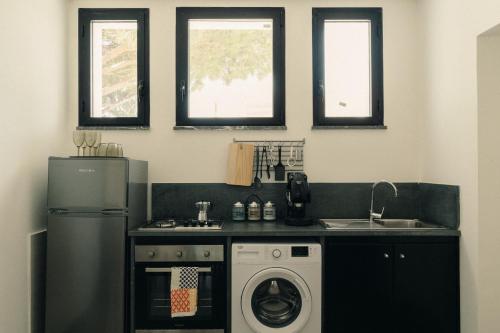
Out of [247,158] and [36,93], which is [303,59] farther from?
[36,93]

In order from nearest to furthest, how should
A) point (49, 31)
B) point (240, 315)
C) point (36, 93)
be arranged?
point (240, 315) → point (36, 93) → point (49, 31)

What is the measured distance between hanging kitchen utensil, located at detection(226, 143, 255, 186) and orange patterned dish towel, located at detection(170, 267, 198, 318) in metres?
0.87

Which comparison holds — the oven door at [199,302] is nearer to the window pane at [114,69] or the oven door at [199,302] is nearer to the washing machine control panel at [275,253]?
the washing machine control panel at [275,253]

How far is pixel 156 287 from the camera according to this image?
8.21 feet

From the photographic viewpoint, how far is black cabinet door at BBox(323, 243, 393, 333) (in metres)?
2.46

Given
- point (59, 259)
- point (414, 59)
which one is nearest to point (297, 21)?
point (414, 59)

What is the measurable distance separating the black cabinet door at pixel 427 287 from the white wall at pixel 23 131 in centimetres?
245

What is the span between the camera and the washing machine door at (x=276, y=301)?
2383mm

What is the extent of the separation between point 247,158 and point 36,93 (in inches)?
62.9

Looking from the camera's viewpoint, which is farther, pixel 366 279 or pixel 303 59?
pixel 303 59

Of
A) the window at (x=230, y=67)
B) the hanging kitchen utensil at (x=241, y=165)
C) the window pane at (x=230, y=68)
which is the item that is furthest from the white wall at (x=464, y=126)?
the hanging kitchen utensil at (x=241, y=165)

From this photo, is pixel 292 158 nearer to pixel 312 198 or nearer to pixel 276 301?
pixel 312 198

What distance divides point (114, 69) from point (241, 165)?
136cm

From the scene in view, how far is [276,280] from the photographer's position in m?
2.45
